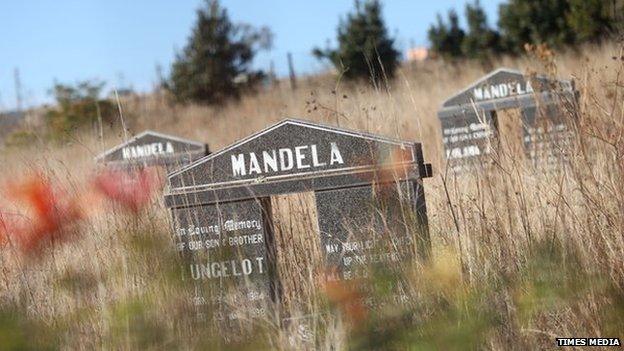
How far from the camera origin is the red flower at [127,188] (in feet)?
18.5

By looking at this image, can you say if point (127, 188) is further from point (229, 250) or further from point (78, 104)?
point (78, 104)

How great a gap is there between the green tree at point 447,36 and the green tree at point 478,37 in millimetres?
1218

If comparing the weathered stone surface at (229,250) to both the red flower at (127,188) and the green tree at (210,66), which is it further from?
the green tree at (210,66)

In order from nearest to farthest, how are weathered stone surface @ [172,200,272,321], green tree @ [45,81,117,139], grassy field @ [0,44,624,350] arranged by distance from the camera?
grassy field @ [0,44,624,350]
weathered stone surface @ [172,200,272,321]
green tree @ [45,81,117,139]

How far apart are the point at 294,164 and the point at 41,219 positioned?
4.48 ft

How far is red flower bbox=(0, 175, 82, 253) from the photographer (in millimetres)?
5652

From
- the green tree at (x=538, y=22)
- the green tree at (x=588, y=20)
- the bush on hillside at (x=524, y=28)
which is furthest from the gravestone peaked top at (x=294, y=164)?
the green tree at (x=538, y=22)

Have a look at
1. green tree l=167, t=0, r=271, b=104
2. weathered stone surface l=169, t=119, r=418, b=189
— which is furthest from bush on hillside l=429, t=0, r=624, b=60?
weathered stone surface l=169, t=119, r=418, b=189

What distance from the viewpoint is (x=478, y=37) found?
27500 mm

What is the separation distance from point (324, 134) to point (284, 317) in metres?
1.17

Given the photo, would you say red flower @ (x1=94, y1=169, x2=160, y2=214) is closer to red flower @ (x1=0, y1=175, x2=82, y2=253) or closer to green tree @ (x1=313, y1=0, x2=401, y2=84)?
red flower @ (x1=0, y1=175, x2=82, y2=253)

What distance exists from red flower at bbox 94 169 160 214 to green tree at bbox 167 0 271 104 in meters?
21.8

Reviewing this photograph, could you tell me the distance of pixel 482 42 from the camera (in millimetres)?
27328

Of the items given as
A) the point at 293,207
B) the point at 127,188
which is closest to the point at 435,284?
the point at 293,207
